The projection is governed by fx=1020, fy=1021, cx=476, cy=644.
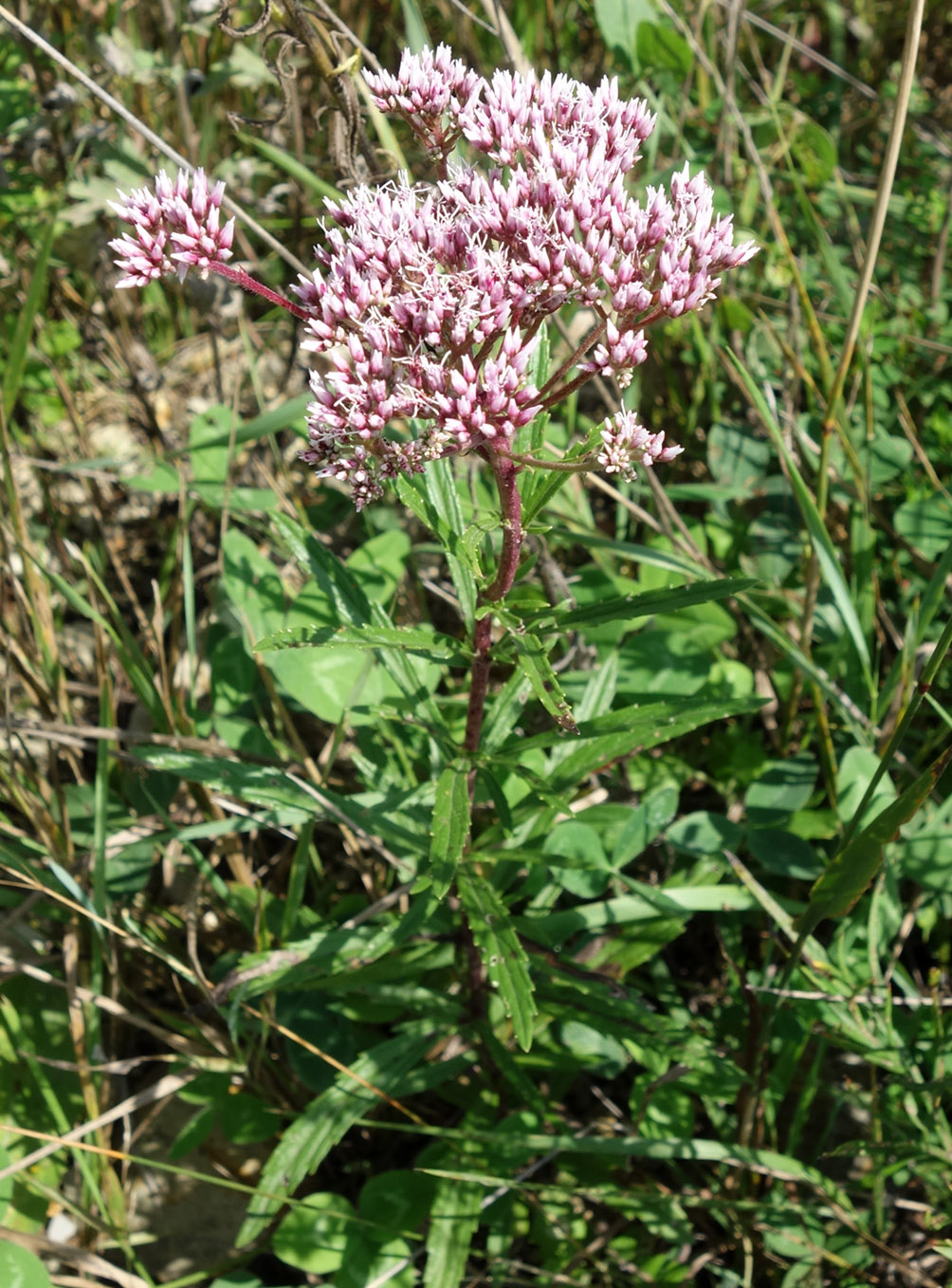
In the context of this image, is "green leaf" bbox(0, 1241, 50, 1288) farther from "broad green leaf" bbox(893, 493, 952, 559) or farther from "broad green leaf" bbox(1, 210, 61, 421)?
"broad green leaf" bbox(893, 493, 952, 559)

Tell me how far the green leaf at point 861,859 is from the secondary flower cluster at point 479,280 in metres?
0.77

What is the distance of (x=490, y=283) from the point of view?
1729 millimetres

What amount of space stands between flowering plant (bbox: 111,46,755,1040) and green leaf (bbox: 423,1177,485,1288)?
3.28 ft

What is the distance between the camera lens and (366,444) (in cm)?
180

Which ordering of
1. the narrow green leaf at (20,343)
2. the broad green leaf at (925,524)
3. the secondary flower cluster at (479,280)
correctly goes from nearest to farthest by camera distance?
the secondary flower cluster at (479,280), the narrow green leaf at (20,343), the broad green leaf at (925,524)

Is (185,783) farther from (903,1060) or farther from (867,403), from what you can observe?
(867,403)

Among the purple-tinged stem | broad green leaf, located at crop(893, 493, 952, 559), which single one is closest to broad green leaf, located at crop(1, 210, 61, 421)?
the purple-tinged stem

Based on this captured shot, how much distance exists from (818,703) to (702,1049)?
970mm

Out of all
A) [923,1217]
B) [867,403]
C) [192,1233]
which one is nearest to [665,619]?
[867,403]

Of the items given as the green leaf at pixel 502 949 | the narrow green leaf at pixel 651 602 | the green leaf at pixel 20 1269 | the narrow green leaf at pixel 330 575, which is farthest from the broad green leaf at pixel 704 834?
the green leaf at pixel 20 1269

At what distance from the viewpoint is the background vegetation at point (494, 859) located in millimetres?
2396

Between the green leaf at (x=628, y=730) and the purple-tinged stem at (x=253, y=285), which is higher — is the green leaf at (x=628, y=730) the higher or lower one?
the lower one

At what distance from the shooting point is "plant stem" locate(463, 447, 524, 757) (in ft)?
5.99

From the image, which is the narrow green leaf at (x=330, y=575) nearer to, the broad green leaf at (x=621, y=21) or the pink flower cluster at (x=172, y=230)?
the pink flower cluster at (x=172, y=230)
